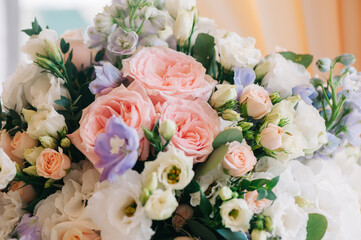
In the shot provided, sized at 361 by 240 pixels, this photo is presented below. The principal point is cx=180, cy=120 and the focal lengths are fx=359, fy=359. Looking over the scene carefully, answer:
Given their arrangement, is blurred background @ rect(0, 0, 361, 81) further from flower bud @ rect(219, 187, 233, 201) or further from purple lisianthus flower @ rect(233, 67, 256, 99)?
flower bud @ rect(219, 187, 233, 201)

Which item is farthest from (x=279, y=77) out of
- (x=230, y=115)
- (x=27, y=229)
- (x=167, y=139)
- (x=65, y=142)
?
(x=27, y=229)

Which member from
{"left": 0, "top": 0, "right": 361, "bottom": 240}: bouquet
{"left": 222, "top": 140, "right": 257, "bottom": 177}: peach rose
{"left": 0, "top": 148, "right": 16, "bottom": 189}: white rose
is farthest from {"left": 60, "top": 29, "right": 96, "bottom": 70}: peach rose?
{"left": 222, "top": 140, "right": 257, "bottom": 177}: peach rose

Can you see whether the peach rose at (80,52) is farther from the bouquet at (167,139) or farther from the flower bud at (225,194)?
the flower bud at (225,194)

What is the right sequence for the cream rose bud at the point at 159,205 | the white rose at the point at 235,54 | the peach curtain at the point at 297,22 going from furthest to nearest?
1. the peach curtain at the point at 297,22
2. the white rose at the point at 235,54
3. the cream rose bud at the point at 159,205

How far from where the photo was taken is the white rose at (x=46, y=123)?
1.82 feet

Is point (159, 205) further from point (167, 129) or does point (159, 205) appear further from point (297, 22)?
point (297, 22)

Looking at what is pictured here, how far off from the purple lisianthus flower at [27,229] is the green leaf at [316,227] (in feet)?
1.37

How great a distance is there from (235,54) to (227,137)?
0.19m

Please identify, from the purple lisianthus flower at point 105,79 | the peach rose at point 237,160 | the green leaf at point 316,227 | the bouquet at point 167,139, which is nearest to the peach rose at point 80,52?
the bouquet at point 167,139

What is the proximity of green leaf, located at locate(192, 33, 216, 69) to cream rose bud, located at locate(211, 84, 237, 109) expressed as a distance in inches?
5.2

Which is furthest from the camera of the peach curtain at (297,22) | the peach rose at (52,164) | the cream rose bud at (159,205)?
the peach curtain at (297,22)

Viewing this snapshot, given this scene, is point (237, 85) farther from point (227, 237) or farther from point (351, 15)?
point (351, 15)

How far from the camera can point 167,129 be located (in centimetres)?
48

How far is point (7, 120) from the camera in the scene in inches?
26.8
